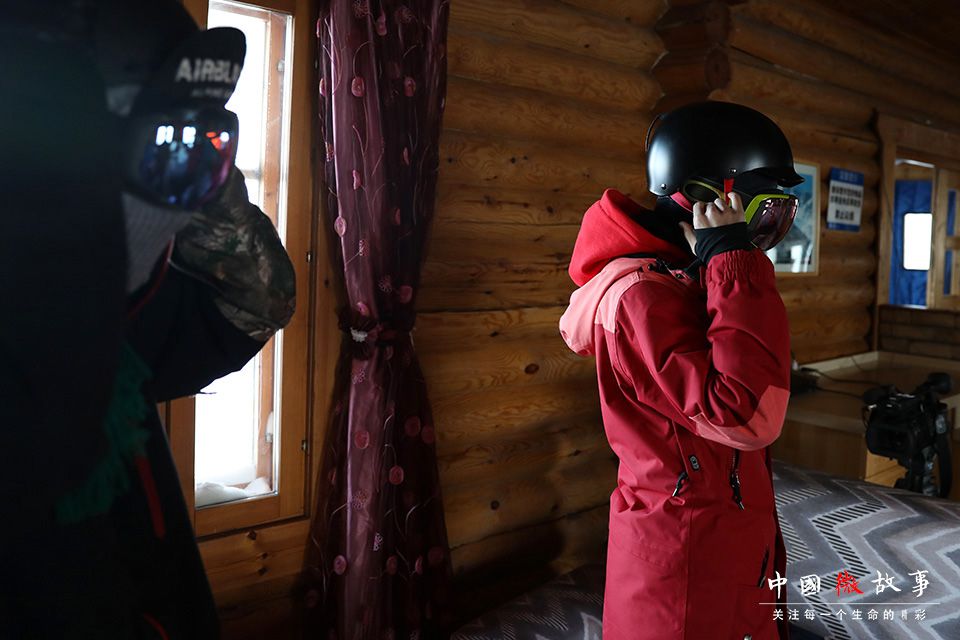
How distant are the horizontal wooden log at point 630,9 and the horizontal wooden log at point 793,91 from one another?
1.52 feet

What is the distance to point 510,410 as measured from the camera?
2.71 metres

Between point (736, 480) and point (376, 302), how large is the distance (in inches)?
43.8

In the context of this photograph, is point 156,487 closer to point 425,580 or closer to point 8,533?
point 8,533

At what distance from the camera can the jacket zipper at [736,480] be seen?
1312 millimetres

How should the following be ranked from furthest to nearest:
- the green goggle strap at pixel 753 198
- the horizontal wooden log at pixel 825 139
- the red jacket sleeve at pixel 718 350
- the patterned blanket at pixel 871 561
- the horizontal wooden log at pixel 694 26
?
1. the horizontal wooden log at pixel 825 139
2. the horizontal wooden log at pixel 694 26
3. the patterned blanket at pixel 871 561
4. the green goggle strap at pixel 753 198
5. the red jacket sleeve at pixel 718 350

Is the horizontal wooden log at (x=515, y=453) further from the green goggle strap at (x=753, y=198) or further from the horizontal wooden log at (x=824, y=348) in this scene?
the horizontal wooden log at (x=824, y=348)

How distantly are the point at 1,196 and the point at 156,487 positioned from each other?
10.5 inches

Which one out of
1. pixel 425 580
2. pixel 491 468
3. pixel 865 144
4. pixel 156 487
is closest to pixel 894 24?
pixel 865 144

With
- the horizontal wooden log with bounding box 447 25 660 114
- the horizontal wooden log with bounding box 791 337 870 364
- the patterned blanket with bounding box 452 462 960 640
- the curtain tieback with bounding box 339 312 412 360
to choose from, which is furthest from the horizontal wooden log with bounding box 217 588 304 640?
the horizontal wooden log with bounding box 791 337 870 364

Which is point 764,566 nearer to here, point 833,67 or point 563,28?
point 563,28

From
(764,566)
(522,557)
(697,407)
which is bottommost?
(522,557)

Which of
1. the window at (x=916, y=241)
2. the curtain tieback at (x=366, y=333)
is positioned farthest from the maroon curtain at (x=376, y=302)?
the window at (x=916, y=241)

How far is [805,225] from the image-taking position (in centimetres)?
396

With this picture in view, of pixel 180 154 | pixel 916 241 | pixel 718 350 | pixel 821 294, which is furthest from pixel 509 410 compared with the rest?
pixel 916 241
